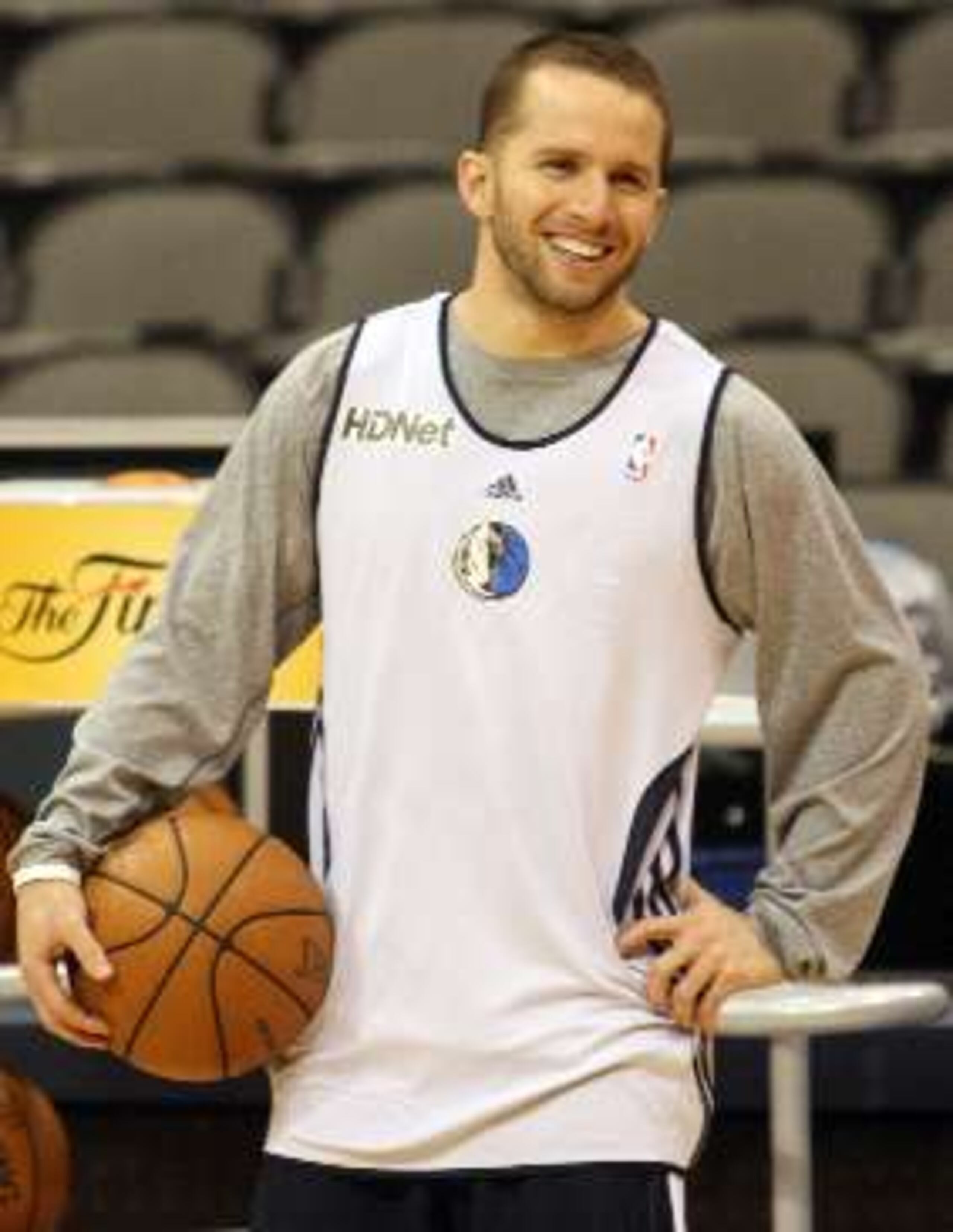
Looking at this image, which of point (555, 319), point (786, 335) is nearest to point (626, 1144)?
point (555, 319)

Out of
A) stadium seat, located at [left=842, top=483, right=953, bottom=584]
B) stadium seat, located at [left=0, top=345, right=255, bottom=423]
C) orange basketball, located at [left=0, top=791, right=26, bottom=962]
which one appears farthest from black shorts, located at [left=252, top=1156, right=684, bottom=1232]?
stadium seat, located at [left=0, top=345, right=255, bottom=423]

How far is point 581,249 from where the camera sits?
98.7 inches

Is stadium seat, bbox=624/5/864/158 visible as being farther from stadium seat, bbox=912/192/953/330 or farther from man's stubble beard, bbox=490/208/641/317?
man's stubble beard, bbox=490/208/641/317

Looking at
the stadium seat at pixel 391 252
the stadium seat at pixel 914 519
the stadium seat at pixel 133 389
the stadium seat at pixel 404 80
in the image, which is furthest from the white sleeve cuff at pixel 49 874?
the stadium seat at pixel 404 80

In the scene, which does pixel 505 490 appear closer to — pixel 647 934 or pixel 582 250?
pixel 582 250

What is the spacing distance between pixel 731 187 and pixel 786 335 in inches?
17.3

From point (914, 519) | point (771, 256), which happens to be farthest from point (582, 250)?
point (771, 256)

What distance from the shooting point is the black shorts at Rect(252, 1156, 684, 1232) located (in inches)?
97.1

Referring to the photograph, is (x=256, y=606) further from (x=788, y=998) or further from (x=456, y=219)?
(x=456, y=219)

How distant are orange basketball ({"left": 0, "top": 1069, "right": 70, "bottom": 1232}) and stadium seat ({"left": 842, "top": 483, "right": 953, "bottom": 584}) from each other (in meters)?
2.58

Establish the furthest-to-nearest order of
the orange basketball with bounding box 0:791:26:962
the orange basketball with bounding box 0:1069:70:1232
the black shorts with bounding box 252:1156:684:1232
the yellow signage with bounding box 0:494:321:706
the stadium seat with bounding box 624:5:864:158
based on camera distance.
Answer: the stadium seat with bounding box 624:5:864:158 → the yellow signage with bounding box 0:494:321:706 → the orange basketball with bounding box 0:791:26:962 → the orange basketball with bounding box 0:1069:70:1232 → the black shorts with bounding box 252:1156:684:1232

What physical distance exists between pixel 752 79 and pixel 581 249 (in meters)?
4.63

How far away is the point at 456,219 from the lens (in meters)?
6.65

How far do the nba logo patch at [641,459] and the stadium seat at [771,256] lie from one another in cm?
398
